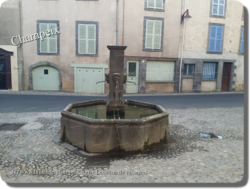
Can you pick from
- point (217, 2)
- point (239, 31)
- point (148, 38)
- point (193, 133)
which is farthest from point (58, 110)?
point (239, 31)

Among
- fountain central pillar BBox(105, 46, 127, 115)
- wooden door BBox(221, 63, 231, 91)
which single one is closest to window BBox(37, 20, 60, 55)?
fountain central pillar BBox(105, 46, 127, 115)

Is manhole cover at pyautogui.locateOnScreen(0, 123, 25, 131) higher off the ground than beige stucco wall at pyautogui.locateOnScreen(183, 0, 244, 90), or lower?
lower

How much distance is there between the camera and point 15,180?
116 inches

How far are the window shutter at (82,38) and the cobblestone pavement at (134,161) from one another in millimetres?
8167

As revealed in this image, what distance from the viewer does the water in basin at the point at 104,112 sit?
16.5ft

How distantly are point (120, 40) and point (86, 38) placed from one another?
2210 millimetres

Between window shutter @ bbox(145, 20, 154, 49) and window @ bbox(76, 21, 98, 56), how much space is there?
3.40 metres

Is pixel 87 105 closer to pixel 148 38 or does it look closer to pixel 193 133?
pixel 193 133

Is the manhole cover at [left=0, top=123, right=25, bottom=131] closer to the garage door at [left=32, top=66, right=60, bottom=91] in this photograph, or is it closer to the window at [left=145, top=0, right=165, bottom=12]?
the garage door at [left=32, top=66, right=60, bottom=91]

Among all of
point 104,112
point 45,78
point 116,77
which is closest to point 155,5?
point 45,78

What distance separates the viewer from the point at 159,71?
46.2 feet

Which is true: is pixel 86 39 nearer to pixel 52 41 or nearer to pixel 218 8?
pixel 52 41

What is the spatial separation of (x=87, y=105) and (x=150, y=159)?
2.88 m

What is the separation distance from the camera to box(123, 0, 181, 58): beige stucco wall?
12.9 m
